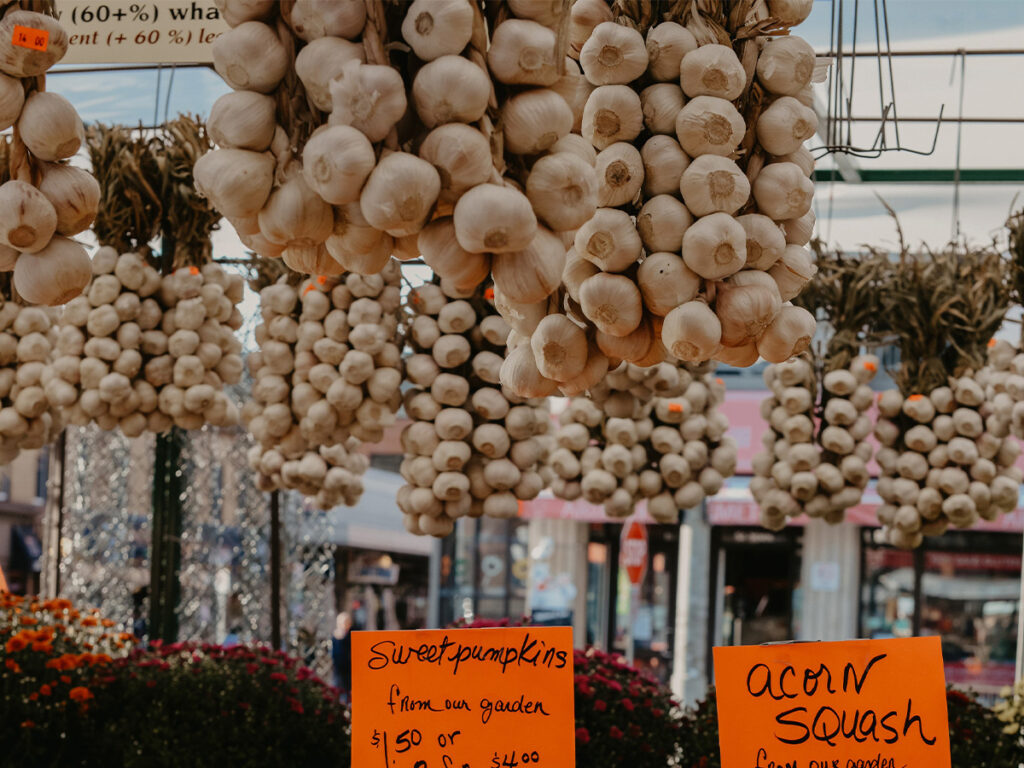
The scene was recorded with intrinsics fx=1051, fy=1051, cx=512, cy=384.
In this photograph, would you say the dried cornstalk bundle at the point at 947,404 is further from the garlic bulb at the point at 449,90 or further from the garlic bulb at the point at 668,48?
the garlic bulb at the point at 449,90

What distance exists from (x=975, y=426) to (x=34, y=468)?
12105 millimetres

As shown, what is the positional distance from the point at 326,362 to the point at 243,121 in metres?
1.96

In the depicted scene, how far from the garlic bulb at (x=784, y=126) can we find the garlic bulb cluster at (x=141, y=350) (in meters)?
2.05

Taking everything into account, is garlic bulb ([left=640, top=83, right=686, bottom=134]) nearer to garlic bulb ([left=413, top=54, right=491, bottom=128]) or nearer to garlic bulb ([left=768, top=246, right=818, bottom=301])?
garlic bulb ([left=768, top=246, right=818, bottom=301])

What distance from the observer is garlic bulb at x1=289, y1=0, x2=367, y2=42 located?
110cm

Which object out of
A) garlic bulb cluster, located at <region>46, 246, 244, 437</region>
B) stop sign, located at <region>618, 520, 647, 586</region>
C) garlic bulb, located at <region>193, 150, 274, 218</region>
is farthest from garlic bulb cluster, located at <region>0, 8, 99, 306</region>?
stop sign, located at <region>618, 520, 647, 586</region>

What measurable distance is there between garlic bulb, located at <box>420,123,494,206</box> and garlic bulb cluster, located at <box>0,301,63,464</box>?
242cm

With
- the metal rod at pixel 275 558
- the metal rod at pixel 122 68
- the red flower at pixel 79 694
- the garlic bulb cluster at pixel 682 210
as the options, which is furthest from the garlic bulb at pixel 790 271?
the metal rod at pixel 122 68

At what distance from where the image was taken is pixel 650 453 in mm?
3447

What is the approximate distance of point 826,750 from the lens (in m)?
2.02

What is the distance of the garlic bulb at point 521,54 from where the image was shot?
1146 mm

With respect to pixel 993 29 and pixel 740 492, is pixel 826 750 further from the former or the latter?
pixel 740 492

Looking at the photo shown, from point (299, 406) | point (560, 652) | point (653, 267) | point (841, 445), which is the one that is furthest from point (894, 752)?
point (299, 406)

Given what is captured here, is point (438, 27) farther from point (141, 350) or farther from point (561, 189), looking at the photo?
point (141, 350)
